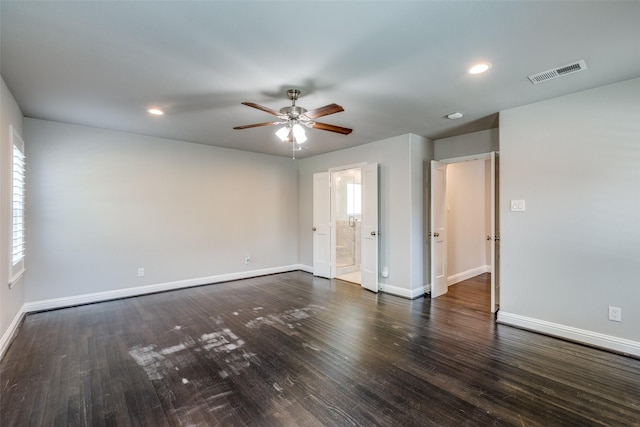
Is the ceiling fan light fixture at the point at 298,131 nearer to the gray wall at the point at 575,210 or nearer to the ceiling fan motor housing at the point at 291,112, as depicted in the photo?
the ceiling fan motor housing at the point at 291,112

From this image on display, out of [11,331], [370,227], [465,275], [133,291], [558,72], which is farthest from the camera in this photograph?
[465,275]

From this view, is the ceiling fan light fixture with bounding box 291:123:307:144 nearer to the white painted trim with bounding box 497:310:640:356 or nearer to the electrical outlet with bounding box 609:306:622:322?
the white painted trim with bounding box 497:310:640:356

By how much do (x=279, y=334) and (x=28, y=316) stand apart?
335cm

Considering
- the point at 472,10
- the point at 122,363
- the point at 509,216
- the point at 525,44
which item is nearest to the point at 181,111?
the point at 122,363

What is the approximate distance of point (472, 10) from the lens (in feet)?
5.80

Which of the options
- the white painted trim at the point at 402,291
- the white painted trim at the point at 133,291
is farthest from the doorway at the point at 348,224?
the white painted trim at the point at 133,291

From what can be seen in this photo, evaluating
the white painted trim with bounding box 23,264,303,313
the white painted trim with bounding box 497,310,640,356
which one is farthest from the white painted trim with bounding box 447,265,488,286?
the white painted trim with bounding box 23,264,303,313

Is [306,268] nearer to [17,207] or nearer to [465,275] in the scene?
[465,275]

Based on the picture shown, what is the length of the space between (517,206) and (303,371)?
304 centimetres

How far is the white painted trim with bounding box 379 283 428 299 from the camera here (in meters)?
4.51

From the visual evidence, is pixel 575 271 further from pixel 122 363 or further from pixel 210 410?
pixel 122 363

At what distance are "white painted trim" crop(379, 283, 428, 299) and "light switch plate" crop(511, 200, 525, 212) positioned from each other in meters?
1.90

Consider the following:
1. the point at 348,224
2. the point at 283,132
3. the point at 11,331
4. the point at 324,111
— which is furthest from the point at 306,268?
the point at 11,331

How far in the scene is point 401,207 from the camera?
4629mm
